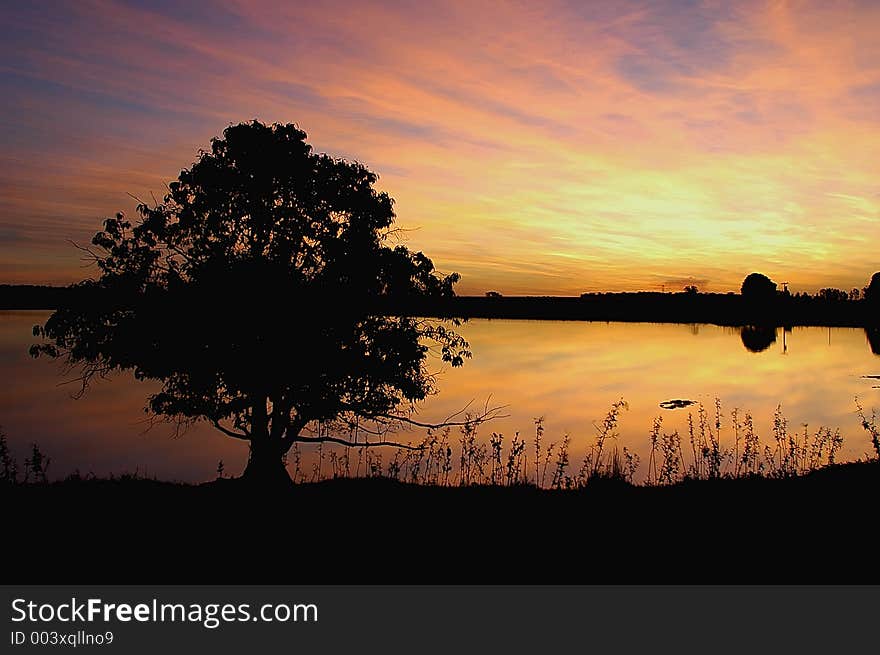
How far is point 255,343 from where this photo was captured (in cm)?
1596

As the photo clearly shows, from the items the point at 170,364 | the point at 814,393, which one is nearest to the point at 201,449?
the point at 170,364

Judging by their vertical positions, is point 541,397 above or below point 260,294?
below

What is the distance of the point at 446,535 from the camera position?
37.9ft

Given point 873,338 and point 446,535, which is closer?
point 446,535

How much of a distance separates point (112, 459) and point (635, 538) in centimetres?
2700

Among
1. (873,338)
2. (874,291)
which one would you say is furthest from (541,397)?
(874,291)

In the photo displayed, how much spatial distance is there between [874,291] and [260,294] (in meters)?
216

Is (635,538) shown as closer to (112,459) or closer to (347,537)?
(347,537)

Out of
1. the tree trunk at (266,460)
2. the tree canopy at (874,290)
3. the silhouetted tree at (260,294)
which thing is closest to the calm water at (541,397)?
the tree trunk at (266,460)

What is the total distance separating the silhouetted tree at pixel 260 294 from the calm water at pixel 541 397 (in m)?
12.7

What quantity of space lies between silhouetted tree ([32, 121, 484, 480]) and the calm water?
1271 cm

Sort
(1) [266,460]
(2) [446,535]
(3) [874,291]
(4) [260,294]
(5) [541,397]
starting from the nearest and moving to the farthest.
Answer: (2) [446,535], (4) [260,294], (1) [266,460], (5) [541,397], (3) [874,291]

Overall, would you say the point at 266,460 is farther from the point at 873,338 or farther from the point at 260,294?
the point at 873,338

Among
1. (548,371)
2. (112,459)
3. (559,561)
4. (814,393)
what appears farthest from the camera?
(548,371)
